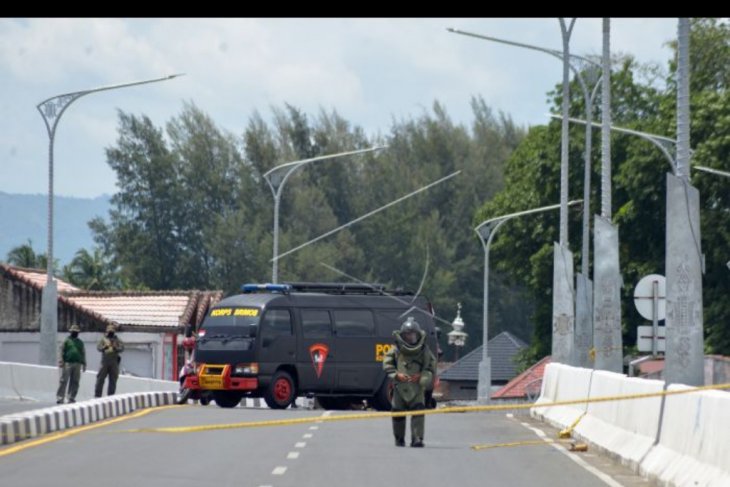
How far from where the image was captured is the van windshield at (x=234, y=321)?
40403mm

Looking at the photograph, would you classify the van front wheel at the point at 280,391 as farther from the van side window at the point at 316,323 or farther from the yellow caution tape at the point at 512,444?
the yellow caution tape at the point at 512,444

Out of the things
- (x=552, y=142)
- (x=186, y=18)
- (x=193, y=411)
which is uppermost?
(x=552, y=142)

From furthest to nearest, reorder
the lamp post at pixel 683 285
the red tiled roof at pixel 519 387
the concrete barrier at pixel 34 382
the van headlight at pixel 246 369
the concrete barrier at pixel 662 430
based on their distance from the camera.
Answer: the red tiled roof at pixel 519 387 → the concrete barrier at pixel 34 382 → the van headlight at pixel 246 369 → the lamp post at pixel 683 285 → the concrete barrier at pixel 662 430

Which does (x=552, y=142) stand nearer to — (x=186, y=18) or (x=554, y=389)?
(x=554, y=389)

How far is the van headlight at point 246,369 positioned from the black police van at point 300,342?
0.07 ft

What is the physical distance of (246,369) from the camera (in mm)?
39969

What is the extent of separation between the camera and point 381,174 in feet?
407

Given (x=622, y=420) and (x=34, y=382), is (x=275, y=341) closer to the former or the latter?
(x=34, y=382)

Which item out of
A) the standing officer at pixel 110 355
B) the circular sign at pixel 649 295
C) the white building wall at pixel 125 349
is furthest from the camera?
the white building wall at pixel 125 349

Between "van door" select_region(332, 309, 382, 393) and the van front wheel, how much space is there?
1373 millimetres

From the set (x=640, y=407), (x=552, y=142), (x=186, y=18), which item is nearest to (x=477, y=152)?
(x=552, y=142)

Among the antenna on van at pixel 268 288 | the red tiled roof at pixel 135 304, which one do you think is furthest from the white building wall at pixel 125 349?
the antenna on van at pixel 268 288

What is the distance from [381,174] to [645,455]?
341ft

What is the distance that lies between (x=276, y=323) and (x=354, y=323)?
7.47 feet
